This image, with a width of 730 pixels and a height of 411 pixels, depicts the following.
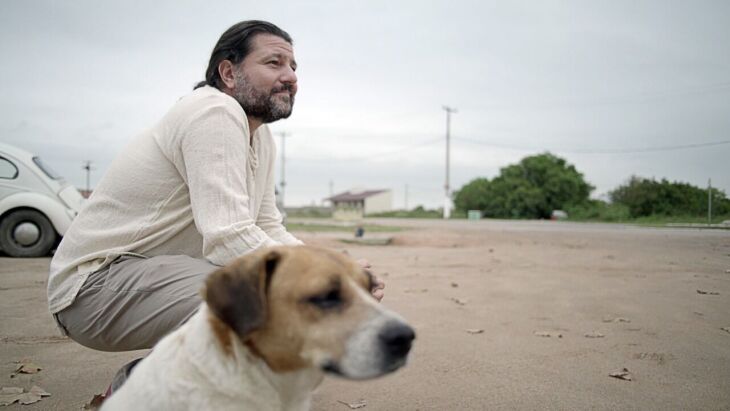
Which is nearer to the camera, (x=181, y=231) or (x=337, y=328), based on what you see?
(x=337, y=328)

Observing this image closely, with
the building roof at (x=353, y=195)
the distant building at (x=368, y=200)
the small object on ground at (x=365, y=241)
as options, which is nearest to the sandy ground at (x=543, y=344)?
the small object on ground at (x=365, y=241)

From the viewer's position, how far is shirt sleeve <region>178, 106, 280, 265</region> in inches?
108

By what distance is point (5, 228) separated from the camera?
10188 mm

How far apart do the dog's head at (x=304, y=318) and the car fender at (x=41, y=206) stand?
31.5 feet

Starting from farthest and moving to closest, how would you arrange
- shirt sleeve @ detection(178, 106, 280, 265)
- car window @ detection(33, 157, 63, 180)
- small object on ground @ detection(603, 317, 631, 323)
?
car window @ detection(33, 157, 63, 180), small object on ground @ detection(603, 317, 631, 323), shirt sleeve @ detection(178, 106, 280, 265)

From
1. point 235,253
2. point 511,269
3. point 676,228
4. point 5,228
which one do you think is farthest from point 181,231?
point 5,228

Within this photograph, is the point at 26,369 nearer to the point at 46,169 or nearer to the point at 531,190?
the point at 46,169

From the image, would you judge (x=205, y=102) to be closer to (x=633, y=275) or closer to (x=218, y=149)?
(x=218, y=149)

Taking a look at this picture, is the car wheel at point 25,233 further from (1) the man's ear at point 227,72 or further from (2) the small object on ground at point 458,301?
(1) the man's ear at point 227,72

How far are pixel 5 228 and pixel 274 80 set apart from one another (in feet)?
30.7

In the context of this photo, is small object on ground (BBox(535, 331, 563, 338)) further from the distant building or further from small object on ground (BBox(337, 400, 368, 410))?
the distant building

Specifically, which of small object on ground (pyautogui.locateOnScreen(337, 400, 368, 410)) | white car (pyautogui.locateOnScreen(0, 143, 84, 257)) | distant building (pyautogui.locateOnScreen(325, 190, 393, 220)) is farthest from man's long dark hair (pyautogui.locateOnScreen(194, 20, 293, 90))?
distant building (pyautogui.locateOnScreen(325, 190, 393, 220))

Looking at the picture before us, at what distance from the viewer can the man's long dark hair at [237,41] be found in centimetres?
338

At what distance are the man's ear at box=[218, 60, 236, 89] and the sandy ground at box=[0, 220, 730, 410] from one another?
2226 millimetres
